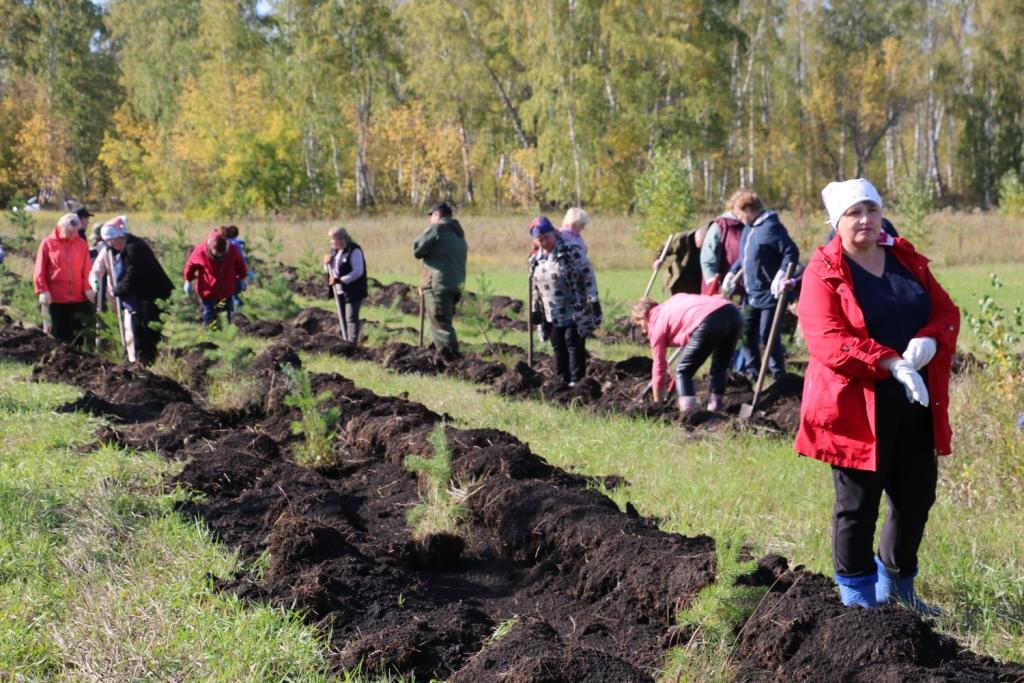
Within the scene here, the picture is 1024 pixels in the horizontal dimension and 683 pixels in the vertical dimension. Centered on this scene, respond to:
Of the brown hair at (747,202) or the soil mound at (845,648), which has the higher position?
the brown hair at (747,202)

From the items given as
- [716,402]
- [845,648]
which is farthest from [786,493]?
[845,648]

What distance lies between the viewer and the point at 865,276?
14.5 ft

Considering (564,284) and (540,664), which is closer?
(540,664)

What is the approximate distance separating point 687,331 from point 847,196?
396 centimetres

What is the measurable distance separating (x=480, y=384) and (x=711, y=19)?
3416cm

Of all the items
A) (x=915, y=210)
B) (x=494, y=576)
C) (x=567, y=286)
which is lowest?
(x=494, y=576)

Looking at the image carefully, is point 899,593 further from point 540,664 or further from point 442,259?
point 442,259

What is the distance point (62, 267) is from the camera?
12.3 m

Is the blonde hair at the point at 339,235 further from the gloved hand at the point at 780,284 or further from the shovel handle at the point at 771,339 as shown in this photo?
the shovel handle at the point at 771,339

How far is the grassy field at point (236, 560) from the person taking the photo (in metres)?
4.18

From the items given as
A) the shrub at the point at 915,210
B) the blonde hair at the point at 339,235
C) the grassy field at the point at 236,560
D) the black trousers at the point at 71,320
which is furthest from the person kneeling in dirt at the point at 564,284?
the shrub at the point at 915,210

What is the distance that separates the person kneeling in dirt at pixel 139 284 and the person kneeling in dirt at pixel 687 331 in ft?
18.1

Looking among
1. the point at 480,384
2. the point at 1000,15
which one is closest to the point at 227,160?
the point at 1000,15

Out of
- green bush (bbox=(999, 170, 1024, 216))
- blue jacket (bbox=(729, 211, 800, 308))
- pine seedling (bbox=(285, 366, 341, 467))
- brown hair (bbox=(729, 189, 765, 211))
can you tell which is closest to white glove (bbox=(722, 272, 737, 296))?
blue jacket (bbox=(729, 211, 800, 308))
